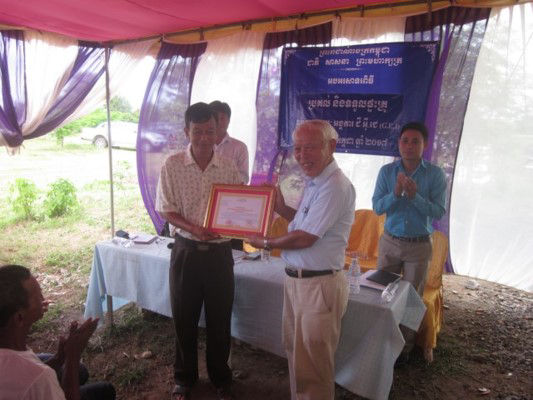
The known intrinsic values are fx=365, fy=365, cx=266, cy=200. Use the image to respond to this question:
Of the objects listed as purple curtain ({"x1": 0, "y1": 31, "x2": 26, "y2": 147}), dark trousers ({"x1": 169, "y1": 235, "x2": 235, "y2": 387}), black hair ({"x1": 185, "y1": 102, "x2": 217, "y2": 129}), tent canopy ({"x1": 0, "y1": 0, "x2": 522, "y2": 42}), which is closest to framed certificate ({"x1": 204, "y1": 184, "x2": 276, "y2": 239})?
dark trousers ({"x1": 169, "y1": 235, "x2": 235, "y2": 387})

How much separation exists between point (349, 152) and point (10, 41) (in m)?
4.36

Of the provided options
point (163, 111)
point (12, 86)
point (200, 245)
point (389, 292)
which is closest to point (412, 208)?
point (389, 292)

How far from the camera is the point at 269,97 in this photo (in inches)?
180

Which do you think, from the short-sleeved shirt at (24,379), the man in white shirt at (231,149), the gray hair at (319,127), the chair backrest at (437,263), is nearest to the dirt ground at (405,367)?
the chair backrest at (437,263)

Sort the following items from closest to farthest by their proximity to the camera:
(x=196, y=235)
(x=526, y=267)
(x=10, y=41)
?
1. (x=196, y=235)
2. (x=526, y=267)
3. (x=10, y=41)

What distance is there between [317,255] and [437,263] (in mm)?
2024

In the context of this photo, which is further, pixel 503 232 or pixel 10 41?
pixel 10 41

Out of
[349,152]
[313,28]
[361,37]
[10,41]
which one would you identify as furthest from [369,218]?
[10,41]

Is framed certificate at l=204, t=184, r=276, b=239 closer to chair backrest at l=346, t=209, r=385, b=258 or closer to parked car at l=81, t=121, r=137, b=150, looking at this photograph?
chair backrest at l=346, t=209, r=385, b=258

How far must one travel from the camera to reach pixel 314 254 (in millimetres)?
2061

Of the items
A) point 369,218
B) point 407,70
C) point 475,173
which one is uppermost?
point 407,70

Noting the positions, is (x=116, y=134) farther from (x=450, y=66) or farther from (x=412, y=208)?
(x=412, y=208)

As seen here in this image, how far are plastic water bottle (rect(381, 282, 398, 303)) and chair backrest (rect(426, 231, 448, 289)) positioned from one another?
44.4 inches

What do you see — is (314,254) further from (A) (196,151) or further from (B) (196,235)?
(A) (196,151)
